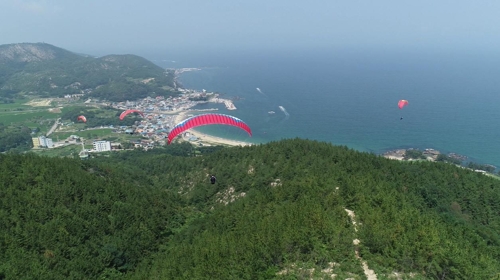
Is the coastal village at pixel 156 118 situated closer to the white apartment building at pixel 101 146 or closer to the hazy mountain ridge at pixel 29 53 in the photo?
the white apartment building at pixel 101 146

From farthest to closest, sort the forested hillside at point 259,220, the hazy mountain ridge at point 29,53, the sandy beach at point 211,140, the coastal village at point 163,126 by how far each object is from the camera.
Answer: the hazy mountain ridge at point 29,53, the sandy beach at point 211,140, the coastal village at point 163,126, the forested hillside at point 259,220

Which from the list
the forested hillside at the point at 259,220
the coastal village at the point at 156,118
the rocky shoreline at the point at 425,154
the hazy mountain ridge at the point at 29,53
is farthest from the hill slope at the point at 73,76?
the forested hillside at the point at 259,220

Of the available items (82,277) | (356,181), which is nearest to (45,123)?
(82,277)

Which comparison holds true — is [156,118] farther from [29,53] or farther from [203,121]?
[29,53]

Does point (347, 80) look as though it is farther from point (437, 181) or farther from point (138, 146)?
point (437, 181)

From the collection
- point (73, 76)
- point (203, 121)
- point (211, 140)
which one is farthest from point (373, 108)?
point (73, 76)

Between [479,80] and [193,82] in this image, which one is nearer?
[479,80]
